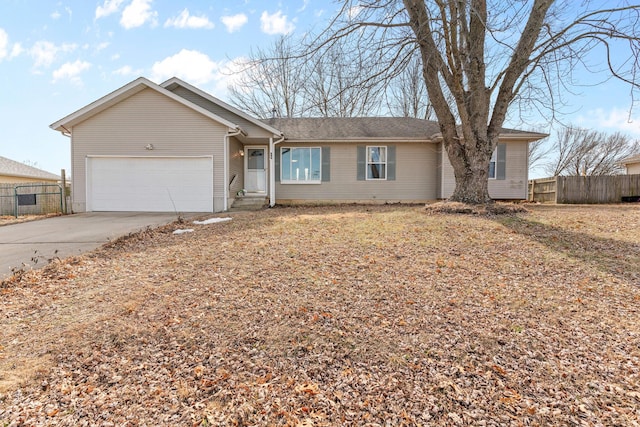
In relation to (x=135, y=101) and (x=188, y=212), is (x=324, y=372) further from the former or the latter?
(x=135, y=101)

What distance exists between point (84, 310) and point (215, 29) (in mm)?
8975

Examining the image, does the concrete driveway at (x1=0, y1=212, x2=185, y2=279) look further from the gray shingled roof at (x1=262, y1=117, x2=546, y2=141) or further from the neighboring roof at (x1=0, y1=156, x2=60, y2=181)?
the neighboring roof at (x1=0, y1=156, x2=60, y2=181)

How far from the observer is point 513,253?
16.3 feet

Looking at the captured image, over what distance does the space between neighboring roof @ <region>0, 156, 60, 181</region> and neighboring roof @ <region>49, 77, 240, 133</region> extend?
36.1 feet

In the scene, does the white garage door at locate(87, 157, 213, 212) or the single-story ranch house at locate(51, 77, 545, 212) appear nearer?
the single-story ranch house at locate(51, 77, 545, 212)

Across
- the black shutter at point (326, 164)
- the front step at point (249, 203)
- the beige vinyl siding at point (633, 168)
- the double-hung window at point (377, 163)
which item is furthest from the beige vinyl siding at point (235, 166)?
the beige vinyl siding at point (633, 168)

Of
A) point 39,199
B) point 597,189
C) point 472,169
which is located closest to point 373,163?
point 472,169

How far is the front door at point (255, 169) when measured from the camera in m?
14.0

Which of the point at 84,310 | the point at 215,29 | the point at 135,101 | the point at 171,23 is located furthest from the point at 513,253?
the point at 135,101

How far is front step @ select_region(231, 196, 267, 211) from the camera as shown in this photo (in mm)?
11930

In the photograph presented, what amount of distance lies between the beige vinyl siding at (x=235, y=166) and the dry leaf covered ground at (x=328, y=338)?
23.8 ft

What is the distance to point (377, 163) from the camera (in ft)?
45.2

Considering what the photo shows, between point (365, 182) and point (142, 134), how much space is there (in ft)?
28.8

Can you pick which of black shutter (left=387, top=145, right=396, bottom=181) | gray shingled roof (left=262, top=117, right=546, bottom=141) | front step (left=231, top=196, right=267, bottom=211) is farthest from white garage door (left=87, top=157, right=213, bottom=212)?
black shutter (left=387, top=145, right=396, bottom=181)
